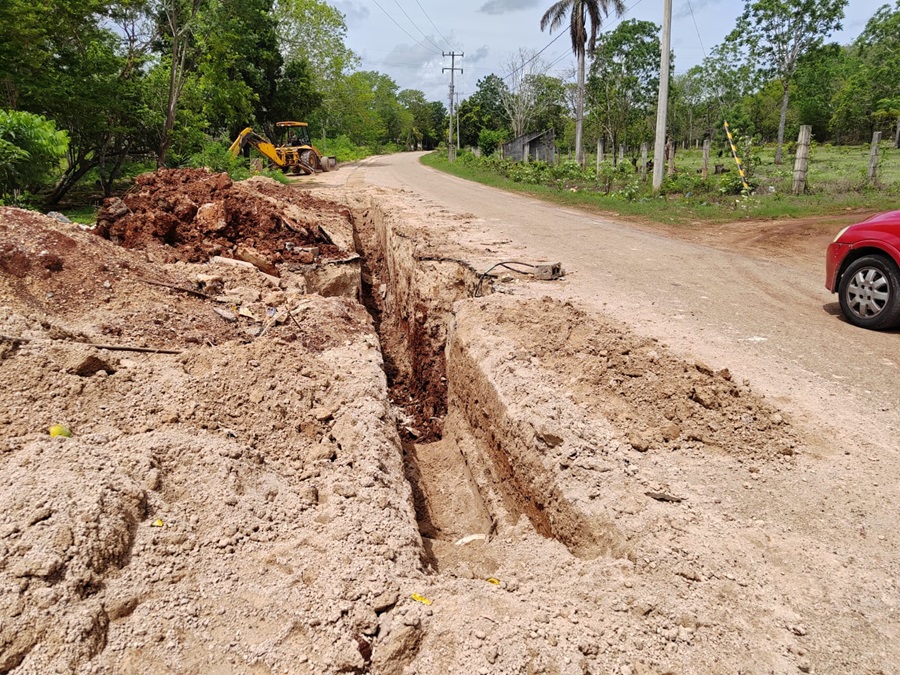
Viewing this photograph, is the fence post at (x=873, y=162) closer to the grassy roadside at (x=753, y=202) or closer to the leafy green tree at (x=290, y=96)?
the grassy roadside at (x=753, y=202)

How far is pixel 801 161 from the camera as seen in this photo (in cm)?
Answer: 1373

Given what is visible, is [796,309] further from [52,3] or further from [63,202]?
[63,202]

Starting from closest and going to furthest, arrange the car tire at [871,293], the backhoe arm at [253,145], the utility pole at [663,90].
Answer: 1. the car tire at [871,293]
2. the utility pole at [663,90]
3. the backhoe arm at [253,145]

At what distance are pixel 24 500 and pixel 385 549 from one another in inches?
66.6

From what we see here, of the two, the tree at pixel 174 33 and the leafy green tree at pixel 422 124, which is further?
the leafy green tree at pixel 422 124

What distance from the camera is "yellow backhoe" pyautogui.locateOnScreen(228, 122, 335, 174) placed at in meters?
21.2

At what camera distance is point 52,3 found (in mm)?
11805

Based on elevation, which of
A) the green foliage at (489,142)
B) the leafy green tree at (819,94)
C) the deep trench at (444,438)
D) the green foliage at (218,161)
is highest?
the leafy green tree at (819,94)

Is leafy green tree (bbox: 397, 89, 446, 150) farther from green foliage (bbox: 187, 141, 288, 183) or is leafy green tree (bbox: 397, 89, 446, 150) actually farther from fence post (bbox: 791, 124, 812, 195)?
fence post (bbox: 791, 124, 812, 195)

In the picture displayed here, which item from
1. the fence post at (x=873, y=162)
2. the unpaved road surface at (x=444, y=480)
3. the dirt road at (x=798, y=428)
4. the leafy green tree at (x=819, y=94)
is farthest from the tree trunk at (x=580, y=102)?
the unpaved road surface at (x=444, y=480)

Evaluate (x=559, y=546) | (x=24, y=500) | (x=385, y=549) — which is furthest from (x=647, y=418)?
(x=24, y=500)

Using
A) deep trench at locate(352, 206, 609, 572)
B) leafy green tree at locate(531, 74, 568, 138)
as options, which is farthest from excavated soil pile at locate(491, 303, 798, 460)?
leafy green tree at locate(531, 74, 568, 138)

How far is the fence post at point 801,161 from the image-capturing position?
1345 cm

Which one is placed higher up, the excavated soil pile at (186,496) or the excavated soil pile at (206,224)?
the excavated soil pile at (206,224)
